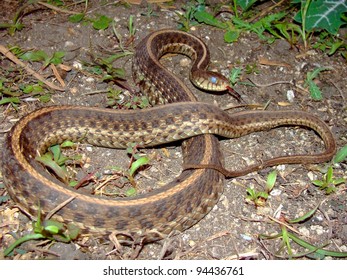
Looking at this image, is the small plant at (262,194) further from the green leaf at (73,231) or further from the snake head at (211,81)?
the green leaf at (73,231)

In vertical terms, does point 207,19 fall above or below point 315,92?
above

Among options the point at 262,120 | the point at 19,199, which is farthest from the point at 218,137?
the point at 19,199

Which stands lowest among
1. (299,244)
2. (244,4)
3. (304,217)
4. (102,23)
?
(299,244)

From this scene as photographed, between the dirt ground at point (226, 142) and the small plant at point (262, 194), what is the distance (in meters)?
0.06

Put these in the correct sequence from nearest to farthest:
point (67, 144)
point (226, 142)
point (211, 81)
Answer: point (67, 144), point (226, 142), point (211, 81)

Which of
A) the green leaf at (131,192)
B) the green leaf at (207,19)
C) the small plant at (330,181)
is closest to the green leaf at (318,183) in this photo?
the small plant at (330,181)

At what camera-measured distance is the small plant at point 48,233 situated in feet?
13.2

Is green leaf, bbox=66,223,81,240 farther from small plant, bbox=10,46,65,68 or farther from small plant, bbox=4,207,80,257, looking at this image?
small plant, bbox=10,46,65,68

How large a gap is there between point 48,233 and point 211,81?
267 cm

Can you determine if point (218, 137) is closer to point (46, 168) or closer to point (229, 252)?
point (229, 252)

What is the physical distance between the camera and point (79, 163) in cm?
479

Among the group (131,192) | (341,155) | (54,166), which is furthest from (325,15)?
(54,166)

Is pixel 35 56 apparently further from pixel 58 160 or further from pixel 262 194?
pixel 262 194

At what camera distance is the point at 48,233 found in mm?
4051
